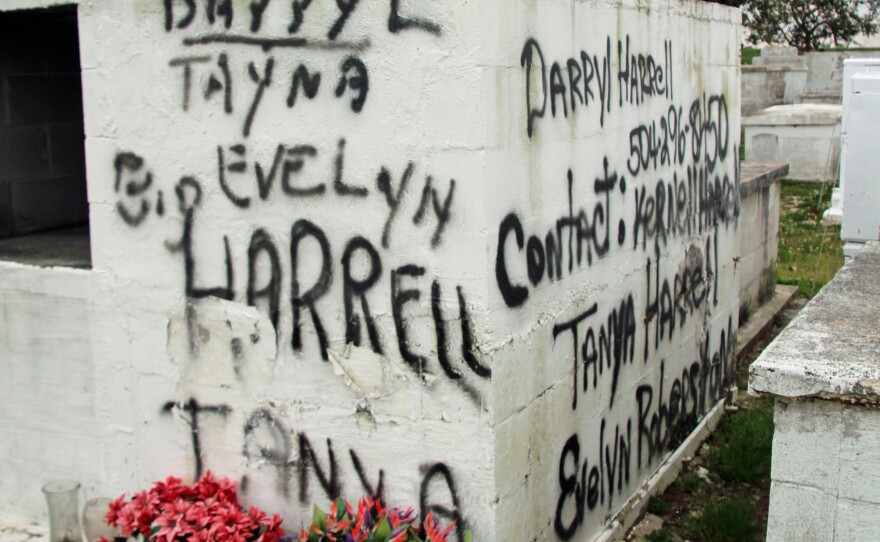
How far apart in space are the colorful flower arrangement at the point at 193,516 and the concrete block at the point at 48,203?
213 cm

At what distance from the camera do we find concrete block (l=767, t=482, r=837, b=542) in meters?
3.04

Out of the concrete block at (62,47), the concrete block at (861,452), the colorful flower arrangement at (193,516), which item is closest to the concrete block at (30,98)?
the concrete block at (62,47)

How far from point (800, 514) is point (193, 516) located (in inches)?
86.7

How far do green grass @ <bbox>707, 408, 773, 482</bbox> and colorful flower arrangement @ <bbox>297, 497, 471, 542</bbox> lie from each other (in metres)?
2.74

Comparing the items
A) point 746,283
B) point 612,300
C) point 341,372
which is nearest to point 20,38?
point 341,372

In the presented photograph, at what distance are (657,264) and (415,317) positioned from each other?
2168mm

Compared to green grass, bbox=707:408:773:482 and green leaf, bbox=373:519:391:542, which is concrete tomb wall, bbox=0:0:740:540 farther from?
green grass, bbox=707:408:773:482

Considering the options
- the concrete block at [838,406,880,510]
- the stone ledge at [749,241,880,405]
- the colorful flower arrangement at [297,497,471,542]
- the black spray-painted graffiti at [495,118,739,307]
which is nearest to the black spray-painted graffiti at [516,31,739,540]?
the black spray-painted graffiti at [495,118,739,307]

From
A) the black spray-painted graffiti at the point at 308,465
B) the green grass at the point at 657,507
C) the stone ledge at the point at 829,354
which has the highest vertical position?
the stone ledge at the point at 829,354

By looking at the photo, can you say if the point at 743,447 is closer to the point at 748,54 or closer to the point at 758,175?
the point at 758,175

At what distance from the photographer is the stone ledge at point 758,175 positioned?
8.33m

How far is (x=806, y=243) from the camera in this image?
1236 cm

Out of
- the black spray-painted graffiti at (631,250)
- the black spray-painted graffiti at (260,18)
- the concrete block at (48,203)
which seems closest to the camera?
the black spray-painted graffiti at (260,18)

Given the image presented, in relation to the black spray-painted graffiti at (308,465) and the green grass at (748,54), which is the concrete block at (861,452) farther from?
the green grass at (748,54)
